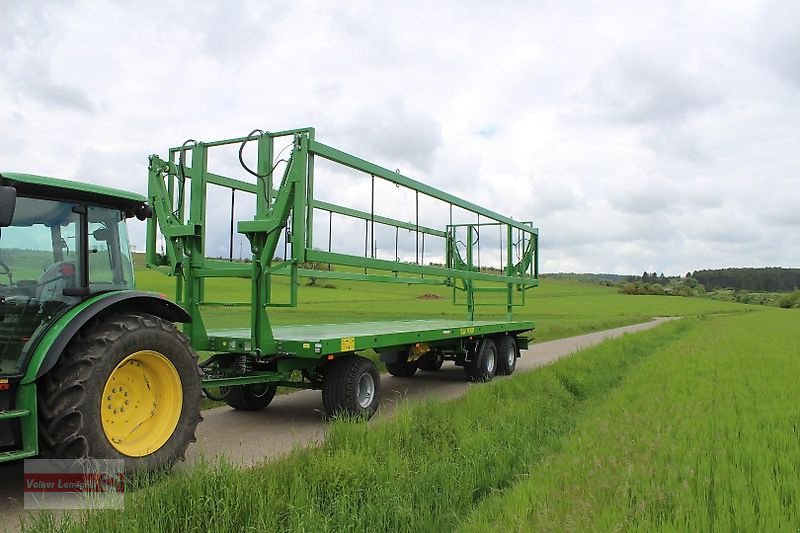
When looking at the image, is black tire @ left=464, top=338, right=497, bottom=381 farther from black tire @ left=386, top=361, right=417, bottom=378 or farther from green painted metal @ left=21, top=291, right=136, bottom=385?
green painted metal @ left=21, top=291, right=136, bottom=385

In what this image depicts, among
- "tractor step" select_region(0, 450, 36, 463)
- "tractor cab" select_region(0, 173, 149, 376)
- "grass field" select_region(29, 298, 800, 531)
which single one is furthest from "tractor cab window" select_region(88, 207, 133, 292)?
"grass field" select_region(29, 298, 800, 531)

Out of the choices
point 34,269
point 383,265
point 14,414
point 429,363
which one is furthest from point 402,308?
point 14,414

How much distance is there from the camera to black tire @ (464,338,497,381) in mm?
11680

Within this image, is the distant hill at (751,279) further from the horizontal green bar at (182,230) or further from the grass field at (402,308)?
the horizontal green bar at (182,230)

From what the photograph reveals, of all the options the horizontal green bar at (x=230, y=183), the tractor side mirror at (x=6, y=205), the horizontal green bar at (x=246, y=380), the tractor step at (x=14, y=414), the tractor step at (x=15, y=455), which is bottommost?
the tractor step at (x=15, y=455)

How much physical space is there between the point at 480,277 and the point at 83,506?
902cm

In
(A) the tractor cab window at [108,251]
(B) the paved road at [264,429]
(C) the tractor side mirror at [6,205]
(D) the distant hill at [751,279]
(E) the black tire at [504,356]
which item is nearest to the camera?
(C) the tractor side mirror at [6,205]

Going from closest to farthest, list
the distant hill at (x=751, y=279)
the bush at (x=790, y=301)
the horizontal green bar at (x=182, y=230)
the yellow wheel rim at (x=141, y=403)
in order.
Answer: the yellow wheel rim at (x=141, y=403)
the horizontal green bar at (x=182, y=230)
the bush at (x=790, y=301)
the distant hill at (x=751, y=279)

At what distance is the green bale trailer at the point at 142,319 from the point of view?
4.53m

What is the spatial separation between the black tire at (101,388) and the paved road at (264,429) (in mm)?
361

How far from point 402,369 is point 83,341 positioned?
26.8 ft

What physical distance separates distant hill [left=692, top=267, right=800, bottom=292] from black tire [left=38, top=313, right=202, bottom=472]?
12316cm

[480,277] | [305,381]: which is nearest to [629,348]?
[480,277]

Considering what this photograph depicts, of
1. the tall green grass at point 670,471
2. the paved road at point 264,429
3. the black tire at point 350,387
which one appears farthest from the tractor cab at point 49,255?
the tall green grass at point 670,471
